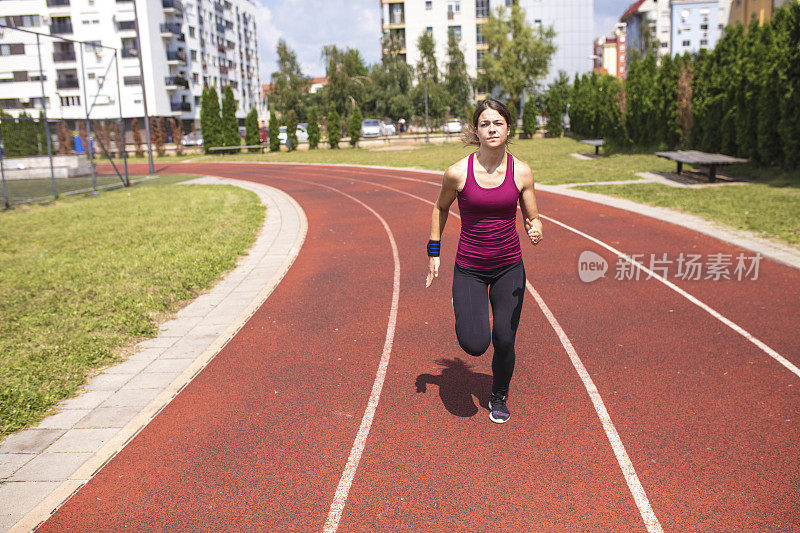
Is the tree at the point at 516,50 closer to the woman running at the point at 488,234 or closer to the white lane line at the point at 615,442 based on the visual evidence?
the white lane line at the point at 615,442

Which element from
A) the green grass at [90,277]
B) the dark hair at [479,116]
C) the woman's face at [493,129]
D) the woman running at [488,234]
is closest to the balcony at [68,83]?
the green grass at [90,277]

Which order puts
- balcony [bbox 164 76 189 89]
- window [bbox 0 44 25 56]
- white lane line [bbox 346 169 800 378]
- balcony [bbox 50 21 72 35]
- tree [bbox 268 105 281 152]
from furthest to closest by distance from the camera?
balcony [bbox 164 76 189 89], balcony [bbox 50 21 72 35], tree [bbox 268 105 281 152], window [bbox 0 44 25 56], white lane line [bbox 346 169 800 378]

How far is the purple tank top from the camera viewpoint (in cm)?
409

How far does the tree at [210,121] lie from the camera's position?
4553 centimetres

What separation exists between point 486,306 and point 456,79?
6479 centimetres

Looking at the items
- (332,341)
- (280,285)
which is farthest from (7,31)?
(332,341)

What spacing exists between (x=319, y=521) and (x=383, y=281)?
5.47 metres

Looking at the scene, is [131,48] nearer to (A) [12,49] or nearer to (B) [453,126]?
(B) [453,126]

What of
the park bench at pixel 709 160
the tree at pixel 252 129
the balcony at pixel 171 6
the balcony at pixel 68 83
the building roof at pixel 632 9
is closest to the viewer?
the park bench at pixel 709 160

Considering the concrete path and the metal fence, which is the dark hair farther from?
the metal fence

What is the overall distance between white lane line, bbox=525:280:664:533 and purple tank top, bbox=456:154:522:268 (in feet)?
4.70

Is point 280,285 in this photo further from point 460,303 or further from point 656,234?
point 656,234

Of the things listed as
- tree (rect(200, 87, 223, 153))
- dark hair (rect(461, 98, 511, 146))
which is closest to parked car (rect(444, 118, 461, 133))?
tree (rect(200, 87, 223, 153))

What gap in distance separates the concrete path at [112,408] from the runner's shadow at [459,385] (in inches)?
89.4
